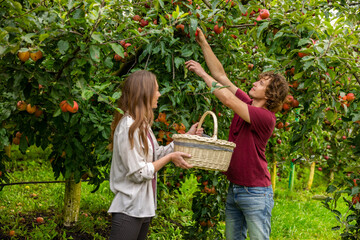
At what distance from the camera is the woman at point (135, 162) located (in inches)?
68.7

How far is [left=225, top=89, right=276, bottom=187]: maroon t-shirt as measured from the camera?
212cm

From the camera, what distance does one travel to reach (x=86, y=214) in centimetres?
415

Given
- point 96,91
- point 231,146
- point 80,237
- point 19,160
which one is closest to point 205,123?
point 231,146

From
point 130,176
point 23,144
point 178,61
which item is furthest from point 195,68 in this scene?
point 23,144

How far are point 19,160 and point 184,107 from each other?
535cm

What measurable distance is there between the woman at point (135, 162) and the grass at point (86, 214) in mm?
1853

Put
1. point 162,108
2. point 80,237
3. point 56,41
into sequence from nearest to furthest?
point 56,41
point 162,108
point 80,237

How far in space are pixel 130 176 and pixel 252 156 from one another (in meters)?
0.76

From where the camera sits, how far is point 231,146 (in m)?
1.92

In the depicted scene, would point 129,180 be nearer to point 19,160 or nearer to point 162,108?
point 162,108

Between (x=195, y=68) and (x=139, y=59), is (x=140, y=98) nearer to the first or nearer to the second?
(x=195, y=68)

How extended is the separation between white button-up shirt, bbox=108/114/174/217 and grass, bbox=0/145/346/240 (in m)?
1.87

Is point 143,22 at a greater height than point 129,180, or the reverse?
point 143,22

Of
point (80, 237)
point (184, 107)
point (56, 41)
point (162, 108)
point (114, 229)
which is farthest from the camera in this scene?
point (80, 237)
